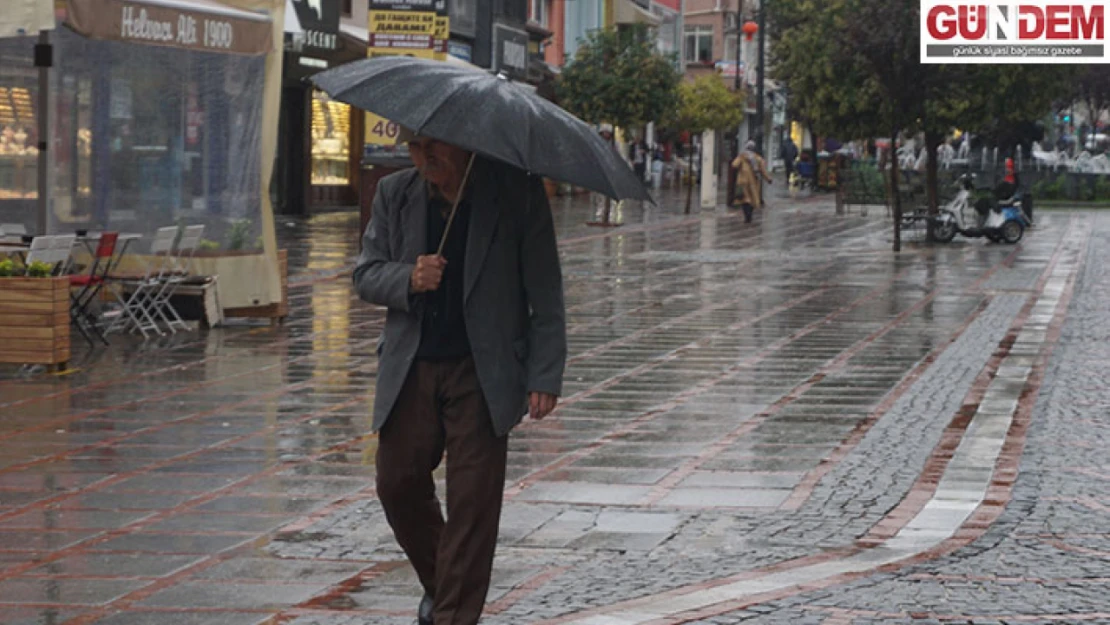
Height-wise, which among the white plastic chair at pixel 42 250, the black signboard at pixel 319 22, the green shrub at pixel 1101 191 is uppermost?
the black signboard at pixel 319 22

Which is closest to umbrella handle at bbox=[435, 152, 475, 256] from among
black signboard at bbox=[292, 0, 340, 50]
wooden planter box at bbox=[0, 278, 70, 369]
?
wooden planter box at bbox=[0, 278, 70, 369]

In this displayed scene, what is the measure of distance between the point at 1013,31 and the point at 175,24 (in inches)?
806

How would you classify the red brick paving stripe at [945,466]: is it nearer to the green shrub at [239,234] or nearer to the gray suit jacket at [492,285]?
the gray suit jacket at [492,285]

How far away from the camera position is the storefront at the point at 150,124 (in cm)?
1567

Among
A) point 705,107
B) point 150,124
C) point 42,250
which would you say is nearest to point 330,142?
point 705,107

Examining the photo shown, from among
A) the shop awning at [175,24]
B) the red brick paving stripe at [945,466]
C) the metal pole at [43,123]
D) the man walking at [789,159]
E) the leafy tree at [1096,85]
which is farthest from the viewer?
the leafy tree at [1096,85]

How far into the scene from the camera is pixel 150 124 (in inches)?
642

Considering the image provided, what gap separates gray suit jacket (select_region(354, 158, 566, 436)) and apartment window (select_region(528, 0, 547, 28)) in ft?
149

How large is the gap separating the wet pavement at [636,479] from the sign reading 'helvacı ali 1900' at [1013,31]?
42.1 ft

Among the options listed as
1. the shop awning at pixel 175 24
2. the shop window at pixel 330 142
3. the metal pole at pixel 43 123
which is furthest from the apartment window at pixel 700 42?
the metal pole at pixel 43 123

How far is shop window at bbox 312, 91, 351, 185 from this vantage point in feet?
127

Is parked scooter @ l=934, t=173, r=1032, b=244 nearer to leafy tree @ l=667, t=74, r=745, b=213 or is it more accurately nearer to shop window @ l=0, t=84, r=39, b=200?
leafy tree @ l=667, t=74, r=745, b=213

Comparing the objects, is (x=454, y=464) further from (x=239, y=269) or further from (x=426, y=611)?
(x=239, y=269)

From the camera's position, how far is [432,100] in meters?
5.53
